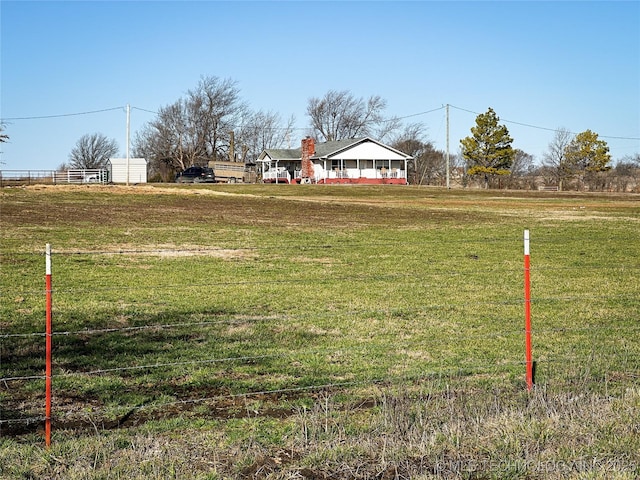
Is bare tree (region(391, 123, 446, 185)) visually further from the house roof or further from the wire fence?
the wire fence

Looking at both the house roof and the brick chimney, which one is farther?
the brick chimney

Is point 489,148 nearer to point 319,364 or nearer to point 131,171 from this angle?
point 131,171

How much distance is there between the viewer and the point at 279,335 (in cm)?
1055

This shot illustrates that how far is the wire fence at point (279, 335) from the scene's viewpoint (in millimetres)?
7965

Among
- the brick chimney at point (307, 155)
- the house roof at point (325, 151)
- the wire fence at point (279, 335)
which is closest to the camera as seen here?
the wire fence at point (279, 335)

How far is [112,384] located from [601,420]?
15.4 feet

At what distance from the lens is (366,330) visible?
432 inches

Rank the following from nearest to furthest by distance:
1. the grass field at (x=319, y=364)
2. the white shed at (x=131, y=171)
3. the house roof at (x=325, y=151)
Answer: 1. the grass field at (x=319, y=364)
2. the white shed at (x=131, y=171)
3. the house roof at (x=325, y=151)

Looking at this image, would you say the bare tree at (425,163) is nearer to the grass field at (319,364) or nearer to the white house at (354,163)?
the white house at (354,163)

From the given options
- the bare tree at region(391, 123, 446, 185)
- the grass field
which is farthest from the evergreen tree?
the grass field

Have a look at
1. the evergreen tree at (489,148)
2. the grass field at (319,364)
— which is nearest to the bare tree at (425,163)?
the evergreen tree at (489,148)

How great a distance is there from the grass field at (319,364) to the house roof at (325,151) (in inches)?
2455

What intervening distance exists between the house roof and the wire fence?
6694cm

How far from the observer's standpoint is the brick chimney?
87.1 meters
